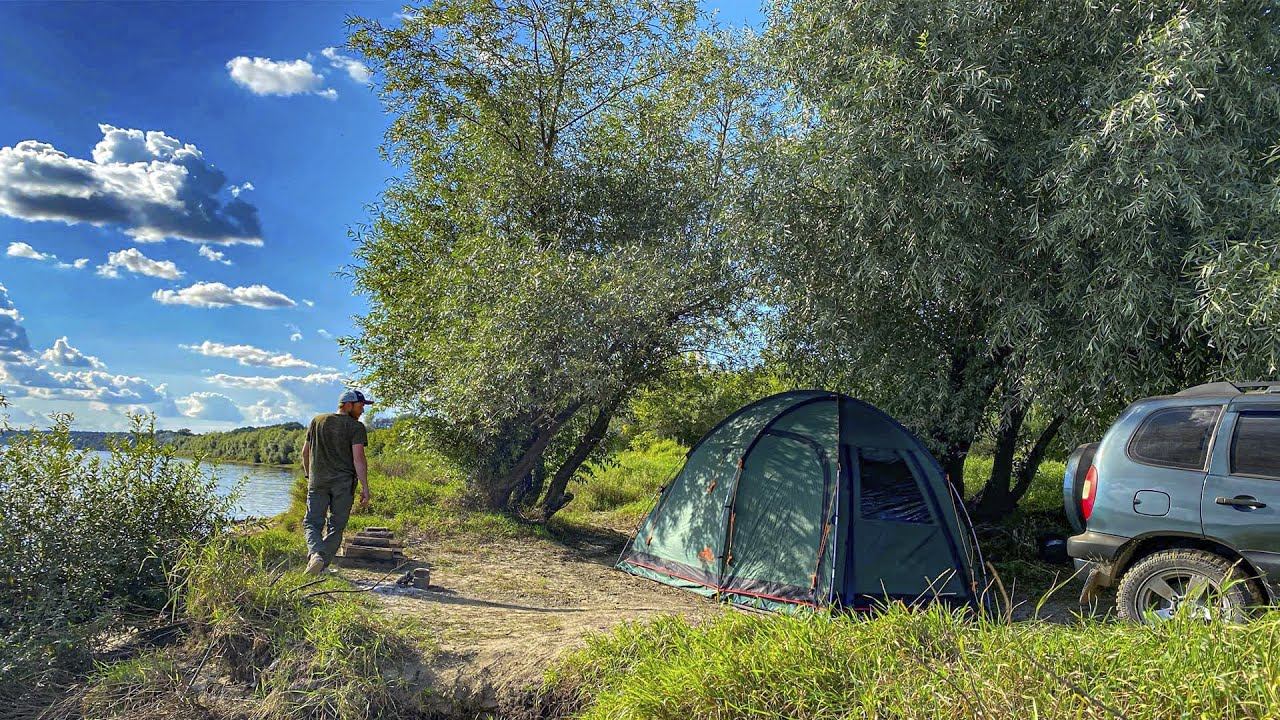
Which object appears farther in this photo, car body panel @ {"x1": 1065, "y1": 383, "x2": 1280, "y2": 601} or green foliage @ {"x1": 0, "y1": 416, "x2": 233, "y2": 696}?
car body panel @ {"x1": 1065, "y1": 383, "x2": 1280, "y2": 601}

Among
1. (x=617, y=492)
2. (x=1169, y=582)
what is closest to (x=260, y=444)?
(x=617, y=492)

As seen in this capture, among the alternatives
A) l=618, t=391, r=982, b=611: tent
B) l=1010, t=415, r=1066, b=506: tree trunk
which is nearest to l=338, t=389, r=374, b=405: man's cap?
l=618, t=391, r=982, b=611: tent

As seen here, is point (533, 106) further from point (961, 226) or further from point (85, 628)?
point (85, 628)

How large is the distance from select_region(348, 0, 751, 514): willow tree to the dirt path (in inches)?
85.8

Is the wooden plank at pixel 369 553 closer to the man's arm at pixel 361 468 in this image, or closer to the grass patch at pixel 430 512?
the man's arm at pixel 361 468

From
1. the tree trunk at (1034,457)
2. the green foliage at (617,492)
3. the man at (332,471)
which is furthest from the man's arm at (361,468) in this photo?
the tree trunk at (1034,457)

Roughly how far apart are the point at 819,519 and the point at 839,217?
495cm

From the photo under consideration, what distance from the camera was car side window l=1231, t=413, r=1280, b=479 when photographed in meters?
6.44

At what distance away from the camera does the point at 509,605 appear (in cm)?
820

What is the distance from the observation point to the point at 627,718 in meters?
4.56

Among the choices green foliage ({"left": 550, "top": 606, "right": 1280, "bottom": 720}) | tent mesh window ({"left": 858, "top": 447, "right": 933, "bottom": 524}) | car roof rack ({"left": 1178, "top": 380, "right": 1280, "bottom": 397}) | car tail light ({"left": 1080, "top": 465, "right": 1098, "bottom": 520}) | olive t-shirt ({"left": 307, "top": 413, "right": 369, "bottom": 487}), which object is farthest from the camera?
olive t-shirt ({"left": 307, "top": 413, "right": 369, "bottom": 487})

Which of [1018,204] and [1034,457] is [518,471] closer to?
[1034,457]

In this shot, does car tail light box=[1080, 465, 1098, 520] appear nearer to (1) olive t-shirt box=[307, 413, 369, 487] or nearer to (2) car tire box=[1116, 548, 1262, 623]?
(2) car tire box=[1116, 548, 1262, 623]

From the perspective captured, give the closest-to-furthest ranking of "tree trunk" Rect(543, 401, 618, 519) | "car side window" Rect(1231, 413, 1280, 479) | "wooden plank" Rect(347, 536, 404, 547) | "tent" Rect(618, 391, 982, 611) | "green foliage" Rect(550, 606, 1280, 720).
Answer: "green foliage" Rect(550, 606, 1280, 720) < "car side window" Rect(1231, 413, 1280, 479) < "tent" Rect(618, 391, 982, 611) < "wooden plank" Rect(347, 536, 404, 547) < "tree trunk" Rect(543, 401, 618, 519)
